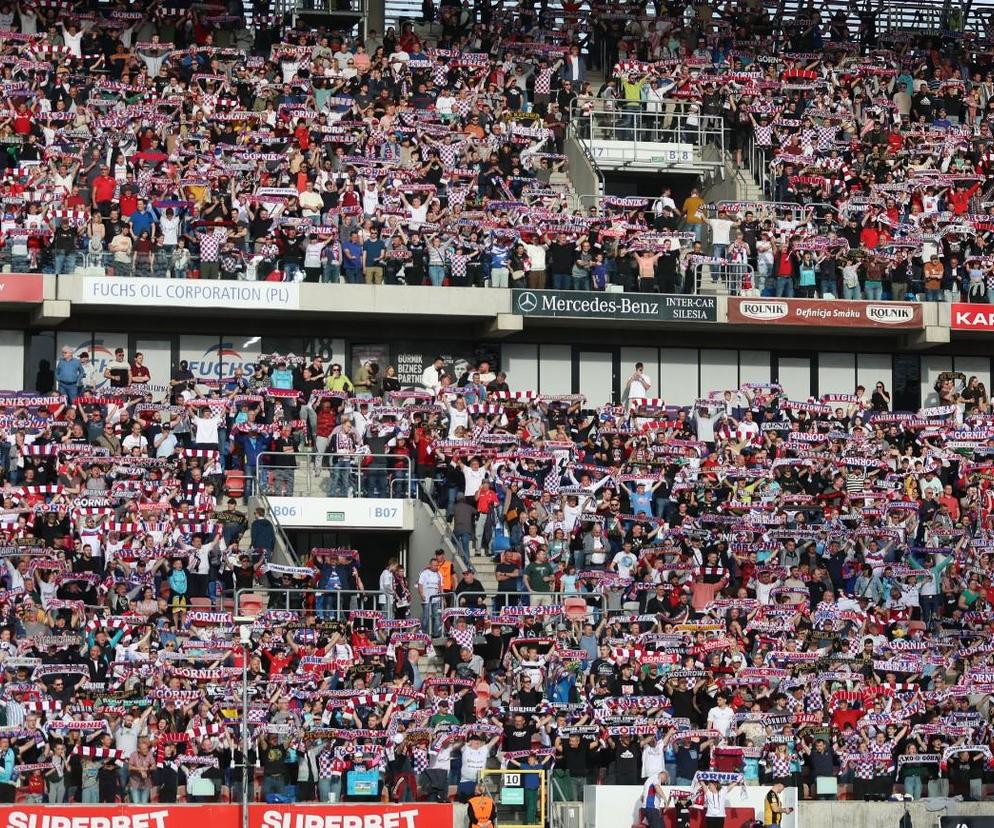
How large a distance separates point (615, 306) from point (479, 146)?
380cm

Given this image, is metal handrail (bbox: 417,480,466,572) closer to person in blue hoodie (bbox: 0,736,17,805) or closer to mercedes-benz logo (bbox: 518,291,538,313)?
mercedes-benz logo (bbox: 518,291,538,313)

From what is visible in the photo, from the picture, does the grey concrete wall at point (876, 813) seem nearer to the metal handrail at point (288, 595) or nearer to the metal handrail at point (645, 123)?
the metal handrail at point (288, 595)

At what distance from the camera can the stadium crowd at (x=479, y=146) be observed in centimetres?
3969

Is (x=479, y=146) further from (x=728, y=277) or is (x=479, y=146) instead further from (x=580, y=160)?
(x=728, y=277)

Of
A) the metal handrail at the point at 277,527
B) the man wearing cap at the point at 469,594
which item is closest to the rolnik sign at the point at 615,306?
the metal handrail at the point at 277,527

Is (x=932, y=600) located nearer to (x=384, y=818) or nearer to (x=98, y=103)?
(x=384, y=818)

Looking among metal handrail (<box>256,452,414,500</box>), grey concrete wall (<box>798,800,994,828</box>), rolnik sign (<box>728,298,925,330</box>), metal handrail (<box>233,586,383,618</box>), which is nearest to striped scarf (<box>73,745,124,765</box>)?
metal handrail (<box>233,586,383,618</box>)

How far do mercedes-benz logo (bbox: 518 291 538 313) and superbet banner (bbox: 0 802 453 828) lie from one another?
14056mm

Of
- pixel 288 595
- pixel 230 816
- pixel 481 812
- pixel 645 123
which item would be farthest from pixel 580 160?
pixel 230 816

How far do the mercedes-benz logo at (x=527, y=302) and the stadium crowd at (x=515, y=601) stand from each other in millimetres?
1285

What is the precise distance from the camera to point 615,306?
4119cm

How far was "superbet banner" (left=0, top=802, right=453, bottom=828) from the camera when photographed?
90.2 ft

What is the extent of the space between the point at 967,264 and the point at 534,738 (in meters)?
16.7

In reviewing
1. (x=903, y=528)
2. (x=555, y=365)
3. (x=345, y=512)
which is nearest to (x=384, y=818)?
(x=345, y=512)
